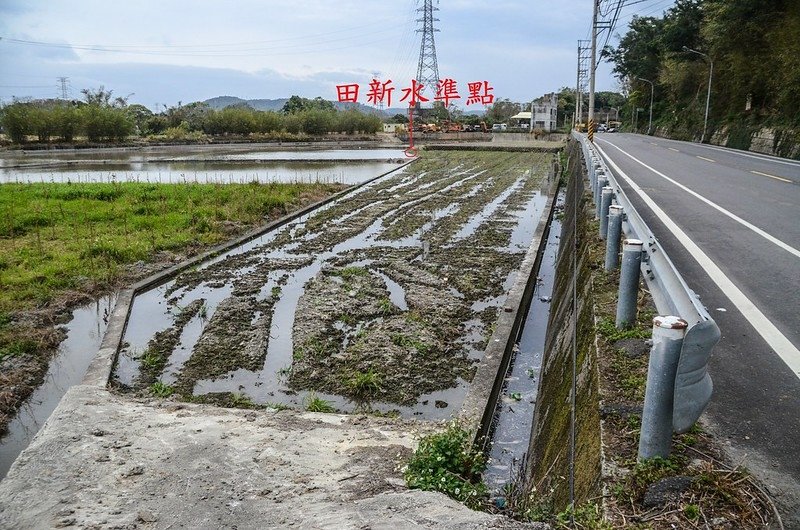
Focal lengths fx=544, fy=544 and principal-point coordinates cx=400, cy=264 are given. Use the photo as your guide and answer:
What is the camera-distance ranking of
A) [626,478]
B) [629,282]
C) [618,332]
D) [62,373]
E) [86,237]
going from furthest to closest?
1. [86,237]
2. [62,373]
3. [618,332]
4. [629,282]
5. [626,478]

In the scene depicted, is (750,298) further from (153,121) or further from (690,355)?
(153,121)

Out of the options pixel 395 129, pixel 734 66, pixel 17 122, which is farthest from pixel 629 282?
pixel 395 129

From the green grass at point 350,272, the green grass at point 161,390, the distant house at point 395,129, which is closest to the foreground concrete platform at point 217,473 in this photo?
the green grass at point 161,390

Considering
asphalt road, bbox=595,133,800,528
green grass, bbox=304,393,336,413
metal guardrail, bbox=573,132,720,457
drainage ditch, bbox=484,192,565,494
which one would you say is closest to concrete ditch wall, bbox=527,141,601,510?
drainage ditch, bbox=484,192,565,494

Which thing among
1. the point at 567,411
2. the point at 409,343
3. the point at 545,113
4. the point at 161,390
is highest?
the point at 545,113

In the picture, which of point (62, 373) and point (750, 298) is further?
point (62, 373)

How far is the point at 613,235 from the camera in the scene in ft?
16.1

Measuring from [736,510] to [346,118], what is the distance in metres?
66.5

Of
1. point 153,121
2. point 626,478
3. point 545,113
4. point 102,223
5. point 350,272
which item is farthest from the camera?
point 545,113

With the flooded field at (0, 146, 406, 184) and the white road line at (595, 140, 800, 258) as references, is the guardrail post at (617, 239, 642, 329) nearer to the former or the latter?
the white road line at (595, 140, 800, 258)

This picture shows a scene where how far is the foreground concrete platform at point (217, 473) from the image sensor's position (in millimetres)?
3168

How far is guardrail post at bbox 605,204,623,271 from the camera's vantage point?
188 inches

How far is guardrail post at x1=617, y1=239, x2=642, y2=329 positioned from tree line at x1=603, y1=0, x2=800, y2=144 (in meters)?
22.1

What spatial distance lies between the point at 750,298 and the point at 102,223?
45.4 feet
